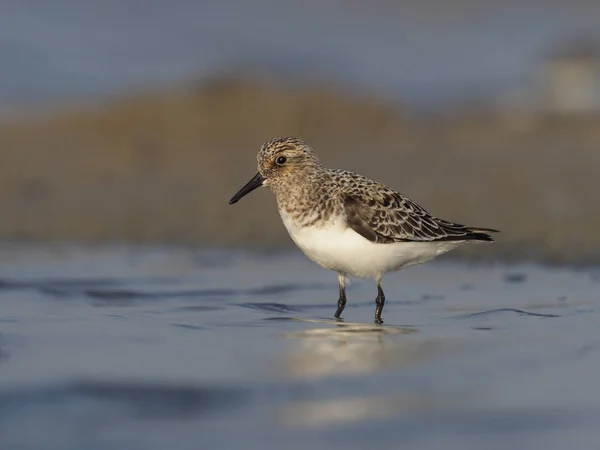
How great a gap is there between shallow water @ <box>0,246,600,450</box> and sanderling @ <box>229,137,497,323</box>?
0.34m

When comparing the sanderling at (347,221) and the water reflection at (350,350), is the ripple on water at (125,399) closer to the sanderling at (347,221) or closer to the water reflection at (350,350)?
the water reflection at (350,350)

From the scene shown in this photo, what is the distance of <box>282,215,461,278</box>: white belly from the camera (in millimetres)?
7316

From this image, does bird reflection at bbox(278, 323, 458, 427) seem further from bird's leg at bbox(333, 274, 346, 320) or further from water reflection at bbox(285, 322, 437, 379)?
bird's leg at bbox(333, 274, 346, 320)

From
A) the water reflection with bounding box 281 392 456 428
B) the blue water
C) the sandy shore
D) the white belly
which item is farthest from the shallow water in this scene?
the blue water

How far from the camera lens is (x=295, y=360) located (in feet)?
18.8

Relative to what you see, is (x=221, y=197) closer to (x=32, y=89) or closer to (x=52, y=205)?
(x=52, y=205)

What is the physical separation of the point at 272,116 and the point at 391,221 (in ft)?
28.1

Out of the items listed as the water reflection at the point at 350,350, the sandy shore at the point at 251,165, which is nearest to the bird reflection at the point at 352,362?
the water reflection at the point at 350,350

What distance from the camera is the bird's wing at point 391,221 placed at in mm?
7477

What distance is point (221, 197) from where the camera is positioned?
41.2 ft

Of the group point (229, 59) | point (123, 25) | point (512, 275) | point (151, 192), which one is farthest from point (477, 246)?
→ point (123, 25)

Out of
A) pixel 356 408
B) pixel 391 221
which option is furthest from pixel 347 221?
pixel 356 408

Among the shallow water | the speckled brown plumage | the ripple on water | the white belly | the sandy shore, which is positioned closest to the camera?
the shallow water

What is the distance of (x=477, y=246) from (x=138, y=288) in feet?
10.1
